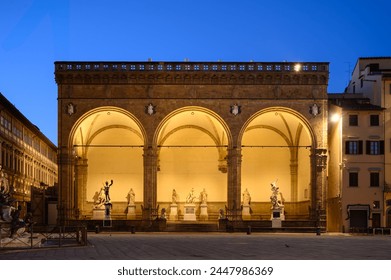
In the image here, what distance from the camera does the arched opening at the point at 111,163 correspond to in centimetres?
5628

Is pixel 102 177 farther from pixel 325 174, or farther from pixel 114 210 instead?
pixel 325 174

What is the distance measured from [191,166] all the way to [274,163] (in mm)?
6897

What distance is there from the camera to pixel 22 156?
63969 millimetres

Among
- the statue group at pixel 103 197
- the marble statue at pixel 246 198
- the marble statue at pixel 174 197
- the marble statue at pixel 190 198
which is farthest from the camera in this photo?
the marble statue at pixel 174 197

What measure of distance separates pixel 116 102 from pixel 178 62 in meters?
5.26

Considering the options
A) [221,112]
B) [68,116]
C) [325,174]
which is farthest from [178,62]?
[325,174]

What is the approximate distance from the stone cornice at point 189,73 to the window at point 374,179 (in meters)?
7.31

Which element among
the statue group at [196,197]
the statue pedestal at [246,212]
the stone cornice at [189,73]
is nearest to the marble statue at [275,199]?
the statue pedestal at [246,212]

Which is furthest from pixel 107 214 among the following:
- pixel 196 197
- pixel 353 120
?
pixel 353 120

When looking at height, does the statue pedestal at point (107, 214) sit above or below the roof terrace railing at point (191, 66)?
below

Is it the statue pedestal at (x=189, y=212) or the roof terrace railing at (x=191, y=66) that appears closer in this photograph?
the roof terrace railing at (x=191, y=66)

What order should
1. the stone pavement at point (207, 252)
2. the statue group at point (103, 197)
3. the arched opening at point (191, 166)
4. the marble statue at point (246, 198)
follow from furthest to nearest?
the arched opening at point (191, 166) → the marble statue at point (246, 198) → the statue group at point (103, 197) → the stone pavement at point (207, 252)

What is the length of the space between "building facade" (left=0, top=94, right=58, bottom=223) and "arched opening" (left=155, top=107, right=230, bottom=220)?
10273 mm

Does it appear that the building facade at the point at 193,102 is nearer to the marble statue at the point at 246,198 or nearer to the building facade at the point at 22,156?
the building facade at the point at 22,156
